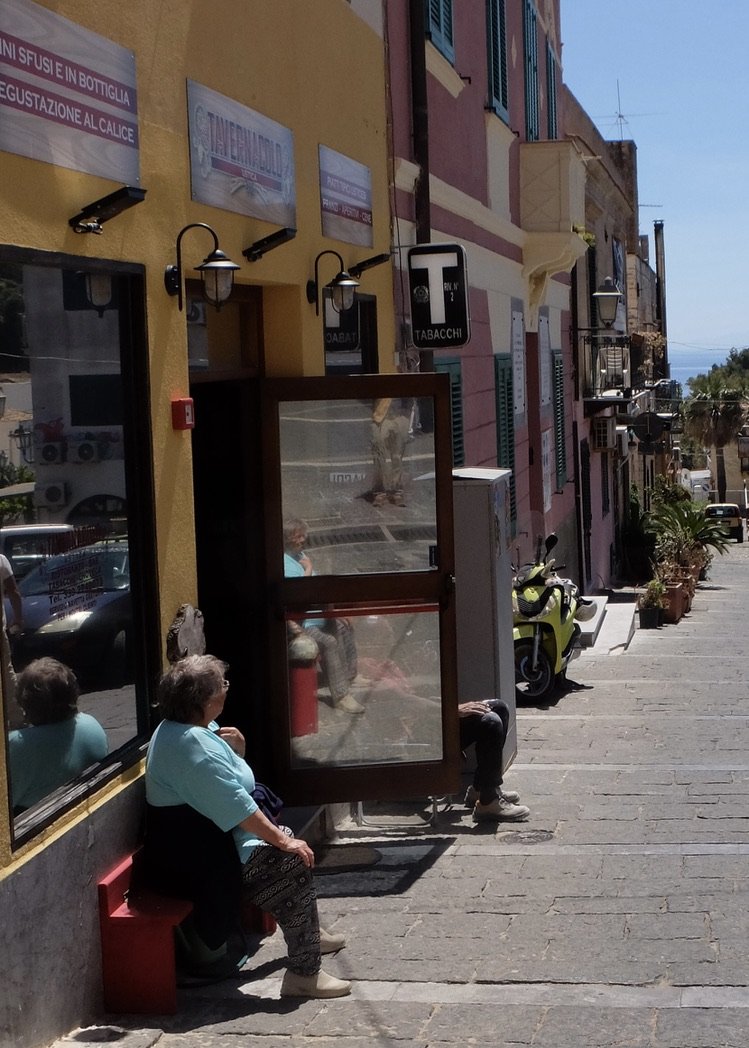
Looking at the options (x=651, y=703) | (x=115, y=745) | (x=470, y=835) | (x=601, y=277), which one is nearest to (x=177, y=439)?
(x=115, y=745)

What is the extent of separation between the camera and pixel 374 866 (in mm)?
6988

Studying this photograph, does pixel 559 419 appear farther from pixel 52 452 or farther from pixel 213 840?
pixel 52 452

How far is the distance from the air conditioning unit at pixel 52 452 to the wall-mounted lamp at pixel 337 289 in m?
3.06

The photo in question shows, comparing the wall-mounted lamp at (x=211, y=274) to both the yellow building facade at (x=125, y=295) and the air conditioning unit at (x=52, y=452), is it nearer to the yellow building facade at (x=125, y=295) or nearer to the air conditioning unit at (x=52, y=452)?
the yellow building facade at (x=125, y=295)

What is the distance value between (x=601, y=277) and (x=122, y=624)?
81.7ft

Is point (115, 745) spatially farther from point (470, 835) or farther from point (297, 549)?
point (470, 835)

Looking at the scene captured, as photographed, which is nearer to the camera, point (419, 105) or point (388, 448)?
point (388, 448)

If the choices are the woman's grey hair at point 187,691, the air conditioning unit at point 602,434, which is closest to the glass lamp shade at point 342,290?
the woman's grey hair at point 187,691

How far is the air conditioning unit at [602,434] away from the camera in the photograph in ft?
85.9

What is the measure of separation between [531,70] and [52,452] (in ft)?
46.1

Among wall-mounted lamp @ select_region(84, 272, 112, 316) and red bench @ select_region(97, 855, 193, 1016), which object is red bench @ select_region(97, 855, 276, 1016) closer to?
red bench @ select_region(97, 855, 193, 1016)

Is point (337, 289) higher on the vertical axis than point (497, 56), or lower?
lower

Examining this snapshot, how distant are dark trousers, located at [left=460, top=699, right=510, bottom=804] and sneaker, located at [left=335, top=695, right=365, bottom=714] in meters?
0.70

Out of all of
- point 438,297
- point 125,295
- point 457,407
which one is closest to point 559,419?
point 457,407
